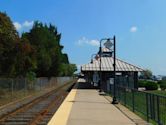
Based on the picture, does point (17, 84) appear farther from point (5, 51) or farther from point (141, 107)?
point (141, 107)

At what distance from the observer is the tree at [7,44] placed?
123 ft

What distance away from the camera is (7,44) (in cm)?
3966

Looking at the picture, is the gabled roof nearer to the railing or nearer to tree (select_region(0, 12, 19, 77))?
tree (select_region(0, 12, 19, 77))

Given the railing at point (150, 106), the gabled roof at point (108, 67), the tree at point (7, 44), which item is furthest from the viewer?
the gabled roof at point (108, 67)

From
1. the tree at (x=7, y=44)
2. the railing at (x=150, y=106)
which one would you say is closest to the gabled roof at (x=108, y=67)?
the tree at (x=7, y=44)

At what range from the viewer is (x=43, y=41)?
8144 cm

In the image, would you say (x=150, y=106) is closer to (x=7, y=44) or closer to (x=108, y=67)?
(x=7, y=44)

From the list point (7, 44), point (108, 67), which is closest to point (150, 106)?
point (7, 44)

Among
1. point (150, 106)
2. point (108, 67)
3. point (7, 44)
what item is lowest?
point (150, 106)

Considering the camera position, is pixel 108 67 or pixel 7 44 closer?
pixel 7 44

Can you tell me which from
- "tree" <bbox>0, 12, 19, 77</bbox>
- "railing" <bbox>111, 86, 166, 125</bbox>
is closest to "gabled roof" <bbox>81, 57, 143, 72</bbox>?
"tree" <bbox>0, 12, 19, 77</bbox>

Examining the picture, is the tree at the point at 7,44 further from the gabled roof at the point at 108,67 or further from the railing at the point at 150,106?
the gabled roof at the point at 108,67

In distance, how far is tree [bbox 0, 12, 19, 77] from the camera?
37594mm

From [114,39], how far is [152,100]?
1599 centimetres
